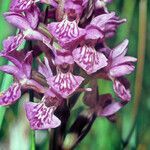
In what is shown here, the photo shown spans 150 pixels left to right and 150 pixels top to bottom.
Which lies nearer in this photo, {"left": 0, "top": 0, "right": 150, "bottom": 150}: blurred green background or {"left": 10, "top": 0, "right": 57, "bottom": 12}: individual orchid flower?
{"left": 10, "top": 0, "right": 57, "bottom": 12}: individual orchid flower

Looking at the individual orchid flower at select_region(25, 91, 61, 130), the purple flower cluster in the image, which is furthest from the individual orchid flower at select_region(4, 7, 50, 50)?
the individual orchid flower at select_region(25, 91, 61, 130)

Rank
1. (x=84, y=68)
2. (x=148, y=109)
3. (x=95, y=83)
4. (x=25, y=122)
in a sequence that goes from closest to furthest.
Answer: (x=84, y=68) < (x=95, y=83) < (x=25, y=122) < (x=148, y=109)

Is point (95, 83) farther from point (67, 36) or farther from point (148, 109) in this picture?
point (148, 109)

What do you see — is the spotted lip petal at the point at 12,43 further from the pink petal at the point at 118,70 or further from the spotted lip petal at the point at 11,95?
the pink petal at the point at 118,70

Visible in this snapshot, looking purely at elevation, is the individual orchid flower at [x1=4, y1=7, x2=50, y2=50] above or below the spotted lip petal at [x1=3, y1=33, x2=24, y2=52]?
above

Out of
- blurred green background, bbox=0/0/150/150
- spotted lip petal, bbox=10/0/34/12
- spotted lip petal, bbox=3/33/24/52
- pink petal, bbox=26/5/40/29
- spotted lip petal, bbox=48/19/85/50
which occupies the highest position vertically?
spotted lip petal, bbox=10/0/34/12

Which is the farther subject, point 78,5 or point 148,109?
point 148,109

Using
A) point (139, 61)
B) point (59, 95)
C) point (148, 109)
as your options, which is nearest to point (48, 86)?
point (59, 95)

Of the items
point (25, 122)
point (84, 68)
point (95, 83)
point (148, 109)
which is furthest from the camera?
point (148, 109)

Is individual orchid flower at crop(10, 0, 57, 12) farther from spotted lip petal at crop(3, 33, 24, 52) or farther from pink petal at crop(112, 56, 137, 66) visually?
pink petal at crop(112, 56, 137, 66)
